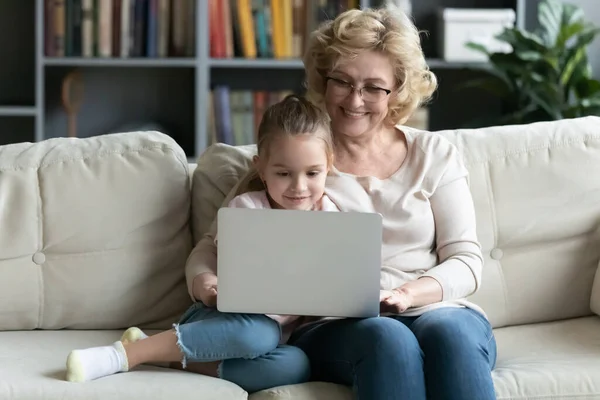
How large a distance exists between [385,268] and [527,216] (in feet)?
1.41

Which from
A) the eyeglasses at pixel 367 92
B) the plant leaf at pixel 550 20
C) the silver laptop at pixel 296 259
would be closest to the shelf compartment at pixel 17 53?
the plant leaf at pixel 550 20

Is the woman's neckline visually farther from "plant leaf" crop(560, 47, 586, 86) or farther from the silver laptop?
"plant leaf" crop(560, 47, 586, 86)

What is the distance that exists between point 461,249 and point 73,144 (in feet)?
2.99

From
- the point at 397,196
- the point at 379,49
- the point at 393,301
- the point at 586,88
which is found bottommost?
the point at 393,301

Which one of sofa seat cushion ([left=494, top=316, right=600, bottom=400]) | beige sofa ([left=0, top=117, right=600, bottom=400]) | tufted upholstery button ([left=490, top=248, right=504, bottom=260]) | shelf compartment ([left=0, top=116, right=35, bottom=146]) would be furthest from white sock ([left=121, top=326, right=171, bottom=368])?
shelf compartment ([left=0, top=116, right=35, bottom=146])

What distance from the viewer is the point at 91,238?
2230mm

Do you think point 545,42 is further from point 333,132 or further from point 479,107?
point 333,132

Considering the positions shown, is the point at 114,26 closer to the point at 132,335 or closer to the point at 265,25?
the point at 265,25

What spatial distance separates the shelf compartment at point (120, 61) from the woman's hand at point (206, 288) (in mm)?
1984

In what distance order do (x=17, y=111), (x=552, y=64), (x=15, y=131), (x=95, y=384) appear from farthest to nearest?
(x=15, y=131)
(x=17, y=111)
(x=552, y=64)
(x=95, y=384)

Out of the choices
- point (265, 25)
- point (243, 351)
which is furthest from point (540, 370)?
point (265, 25)

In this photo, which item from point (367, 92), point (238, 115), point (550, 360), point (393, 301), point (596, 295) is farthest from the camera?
point (238, 115)

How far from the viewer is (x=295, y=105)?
6.85 ft

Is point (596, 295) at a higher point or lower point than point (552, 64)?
lower
